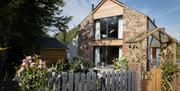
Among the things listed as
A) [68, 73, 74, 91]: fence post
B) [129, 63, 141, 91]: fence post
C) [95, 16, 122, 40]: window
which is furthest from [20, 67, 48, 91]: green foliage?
[95, 16, 122, 40]: window

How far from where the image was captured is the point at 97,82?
9.06 metres

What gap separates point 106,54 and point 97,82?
2527 centimetres

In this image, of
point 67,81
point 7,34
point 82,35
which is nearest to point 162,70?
point 67,81

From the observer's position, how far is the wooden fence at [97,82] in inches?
321

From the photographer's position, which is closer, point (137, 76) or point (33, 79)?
point (33, 79)

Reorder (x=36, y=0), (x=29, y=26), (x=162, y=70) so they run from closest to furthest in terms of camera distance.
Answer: (x=162, y=70)
(x=29, y=26)
(x=36, y=0)

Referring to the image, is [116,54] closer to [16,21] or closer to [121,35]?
[121,35]

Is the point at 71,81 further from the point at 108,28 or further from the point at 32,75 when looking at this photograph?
the point at 108,28

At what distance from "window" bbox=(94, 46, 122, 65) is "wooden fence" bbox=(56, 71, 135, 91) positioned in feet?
73.5

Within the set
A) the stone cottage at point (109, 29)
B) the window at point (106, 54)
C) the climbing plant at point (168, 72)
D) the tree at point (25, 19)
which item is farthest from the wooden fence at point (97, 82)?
the window at point (106, 54)

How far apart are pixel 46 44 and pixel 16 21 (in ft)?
25.9

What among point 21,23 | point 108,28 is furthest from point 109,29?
point 21,23

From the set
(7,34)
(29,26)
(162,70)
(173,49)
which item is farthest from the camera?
(29,26)

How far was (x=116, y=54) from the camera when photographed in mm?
33125
